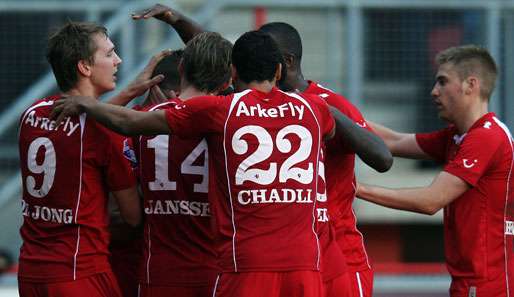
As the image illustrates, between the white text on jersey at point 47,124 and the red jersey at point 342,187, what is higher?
the white text on jersey at point 47,124

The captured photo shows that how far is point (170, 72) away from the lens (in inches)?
266

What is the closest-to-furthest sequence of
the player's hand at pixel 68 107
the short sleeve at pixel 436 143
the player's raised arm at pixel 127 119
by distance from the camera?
the player's raised arm at pixel 127 119
the player's hand at pixel 68 107
the short sleeve at pixel 436 143

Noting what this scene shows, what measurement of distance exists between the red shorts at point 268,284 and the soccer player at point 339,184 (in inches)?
22.4

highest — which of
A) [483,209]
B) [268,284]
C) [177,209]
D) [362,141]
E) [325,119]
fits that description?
[325,119]

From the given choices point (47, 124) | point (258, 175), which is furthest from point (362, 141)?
point (47, 124)

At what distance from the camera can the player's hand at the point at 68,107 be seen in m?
5.69

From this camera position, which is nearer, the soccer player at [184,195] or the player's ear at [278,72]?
the player's ear at [278,72]

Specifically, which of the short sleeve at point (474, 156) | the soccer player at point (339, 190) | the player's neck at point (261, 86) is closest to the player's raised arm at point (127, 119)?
the player's neck at point (261, 86)

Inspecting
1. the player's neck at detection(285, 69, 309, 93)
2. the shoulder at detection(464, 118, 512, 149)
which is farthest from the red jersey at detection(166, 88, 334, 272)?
the shoulder at detection(464, 118, 512, 149)

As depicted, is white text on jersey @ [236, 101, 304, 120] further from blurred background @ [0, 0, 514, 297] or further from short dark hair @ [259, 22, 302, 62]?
blurred background @ [0, 0, 514, 297]

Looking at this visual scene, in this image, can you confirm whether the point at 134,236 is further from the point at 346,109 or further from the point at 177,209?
the point at 346,109

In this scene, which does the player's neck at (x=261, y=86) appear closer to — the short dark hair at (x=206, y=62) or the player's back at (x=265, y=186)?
the player's back at (x=265, y=186)

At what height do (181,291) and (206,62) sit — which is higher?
(206,62)

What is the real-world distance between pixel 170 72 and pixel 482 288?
7.11 ft
